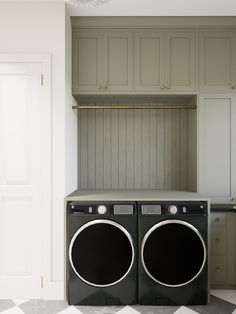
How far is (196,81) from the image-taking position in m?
2.75

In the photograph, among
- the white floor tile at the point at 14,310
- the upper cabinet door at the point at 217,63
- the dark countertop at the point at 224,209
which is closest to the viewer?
the white floor tile at the point at 14,310

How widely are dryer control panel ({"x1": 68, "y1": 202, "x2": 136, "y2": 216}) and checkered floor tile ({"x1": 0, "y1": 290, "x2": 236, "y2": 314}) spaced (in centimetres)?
75

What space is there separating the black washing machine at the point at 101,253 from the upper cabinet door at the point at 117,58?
3.89 feet

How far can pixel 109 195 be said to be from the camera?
256cm

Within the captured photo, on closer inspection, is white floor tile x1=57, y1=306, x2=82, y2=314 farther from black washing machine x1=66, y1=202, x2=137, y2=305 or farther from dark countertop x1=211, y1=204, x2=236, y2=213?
dark countertop x1=211, y1=204, x2=236, y2=213

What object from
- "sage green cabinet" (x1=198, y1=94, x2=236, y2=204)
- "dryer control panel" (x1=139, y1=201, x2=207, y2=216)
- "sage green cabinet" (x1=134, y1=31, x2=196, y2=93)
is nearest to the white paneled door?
"dryer control panel" (x1=139, y1=201, x2=207, y2=216)

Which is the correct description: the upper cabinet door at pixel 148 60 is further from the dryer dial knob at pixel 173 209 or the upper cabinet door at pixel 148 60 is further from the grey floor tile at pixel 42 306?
the grey floor tile at pixel 42 306

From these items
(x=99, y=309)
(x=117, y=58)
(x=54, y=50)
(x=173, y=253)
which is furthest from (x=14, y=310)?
(x=117, y=58)

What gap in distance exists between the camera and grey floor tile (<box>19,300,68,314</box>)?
227cm

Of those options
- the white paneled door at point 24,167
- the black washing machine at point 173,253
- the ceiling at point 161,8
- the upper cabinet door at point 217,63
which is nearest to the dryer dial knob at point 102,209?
the black washing machine at point 173,253

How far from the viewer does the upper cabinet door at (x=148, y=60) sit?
9.09 ft

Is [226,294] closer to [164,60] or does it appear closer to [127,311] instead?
[127,311]

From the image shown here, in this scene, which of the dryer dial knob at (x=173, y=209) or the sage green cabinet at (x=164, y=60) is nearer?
the dryer dial knob at (x=173, y=209)

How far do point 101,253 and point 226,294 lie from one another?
120cm
